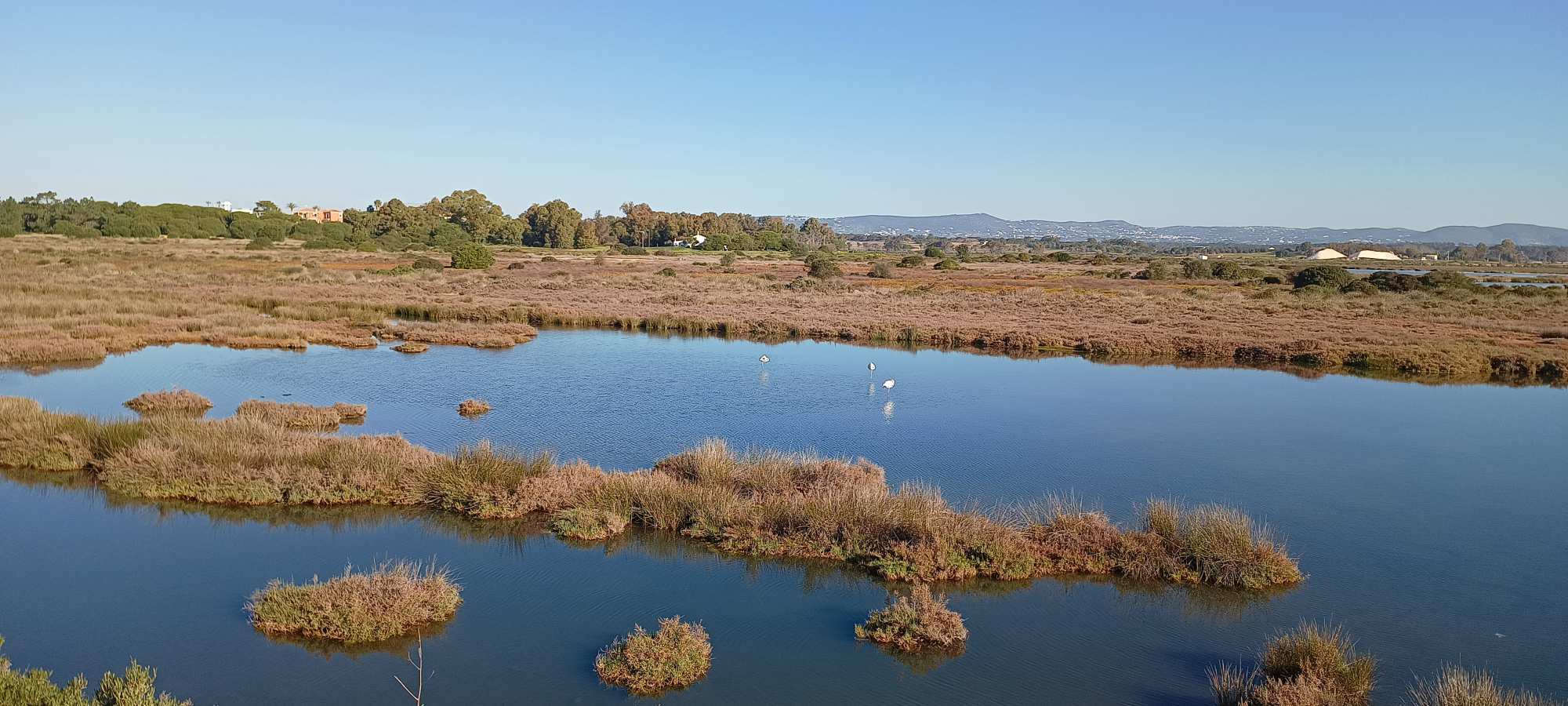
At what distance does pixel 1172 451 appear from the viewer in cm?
1648

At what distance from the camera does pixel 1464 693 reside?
22.4 feet

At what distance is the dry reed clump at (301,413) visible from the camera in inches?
625

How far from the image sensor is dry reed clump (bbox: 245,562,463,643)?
8.56 m

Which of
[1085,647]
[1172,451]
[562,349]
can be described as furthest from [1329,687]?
[562,349]

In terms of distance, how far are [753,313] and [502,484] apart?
85.0ft

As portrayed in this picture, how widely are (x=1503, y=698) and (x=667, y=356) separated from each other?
21.9 meters

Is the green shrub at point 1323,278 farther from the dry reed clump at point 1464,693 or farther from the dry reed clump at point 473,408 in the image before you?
the dry reed clump at point 1464,693

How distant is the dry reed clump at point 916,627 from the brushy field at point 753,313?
2103 centimetres

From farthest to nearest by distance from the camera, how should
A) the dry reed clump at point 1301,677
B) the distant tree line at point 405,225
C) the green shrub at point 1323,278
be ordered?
the distant tree line at point 405,225, the green shrub at point 1323,278, the dry reed clump at point 1301,677

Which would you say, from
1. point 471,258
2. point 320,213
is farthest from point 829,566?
point 320,213

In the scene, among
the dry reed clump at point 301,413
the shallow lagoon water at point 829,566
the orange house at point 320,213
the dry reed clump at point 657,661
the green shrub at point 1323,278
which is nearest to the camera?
the dry reed clump at point 657,661

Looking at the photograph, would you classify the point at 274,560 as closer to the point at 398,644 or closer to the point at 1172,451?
the point at 398,644

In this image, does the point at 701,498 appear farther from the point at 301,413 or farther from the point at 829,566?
the point at 301,413

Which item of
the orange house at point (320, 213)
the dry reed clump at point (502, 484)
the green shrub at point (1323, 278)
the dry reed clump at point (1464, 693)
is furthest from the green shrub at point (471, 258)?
the orange house at point (320, 213)
